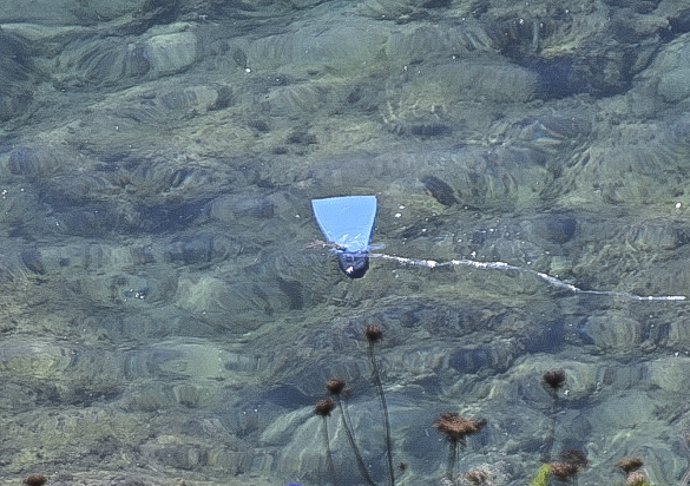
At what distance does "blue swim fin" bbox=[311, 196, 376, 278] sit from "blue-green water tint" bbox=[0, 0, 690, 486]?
0.05 meters

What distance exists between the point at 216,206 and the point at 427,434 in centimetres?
147

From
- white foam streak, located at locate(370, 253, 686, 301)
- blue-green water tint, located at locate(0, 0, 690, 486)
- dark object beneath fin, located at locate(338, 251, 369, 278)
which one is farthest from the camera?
dark object beneath fin, located at locate(338, 251, 369, 278)

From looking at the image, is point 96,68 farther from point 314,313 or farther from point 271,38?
point 314,313

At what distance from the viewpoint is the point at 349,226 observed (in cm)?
455

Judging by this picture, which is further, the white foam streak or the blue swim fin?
the blue swim fin

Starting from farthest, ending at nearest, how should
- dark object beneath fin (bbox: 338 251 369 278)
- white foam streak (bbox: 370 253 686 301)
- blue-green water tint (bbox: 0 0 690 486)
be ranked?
dark object beneath fin (bbox: 338 251 369 278) → white foam streak (bbox: 370 253 686 301) → blue-green water tint (bbox: 0 0 690 486)

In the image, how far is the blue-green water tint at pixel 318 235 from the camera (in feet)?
12.7

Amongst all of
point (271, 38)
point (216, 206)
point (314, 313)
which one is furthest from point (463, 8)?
point (314, 313)

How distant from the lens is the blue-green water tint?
12.7 ft

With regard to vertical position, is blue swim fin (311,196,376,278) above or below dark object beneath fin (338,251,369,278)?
above

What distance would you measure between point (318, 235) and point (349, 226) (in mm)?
150

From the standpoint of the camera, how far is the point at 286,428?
391 cm

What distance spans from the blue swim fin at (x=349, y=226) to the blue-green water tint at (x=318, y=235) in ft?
0.17

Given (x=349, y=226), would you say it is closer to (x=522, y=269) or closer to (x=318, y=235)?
(x=318, y=235)
